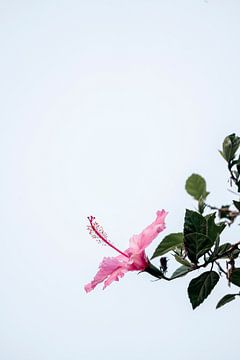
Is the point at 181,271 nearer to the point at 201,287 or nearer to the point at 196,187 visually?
the point at 201,287

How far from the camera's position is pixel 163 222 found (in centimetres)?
74

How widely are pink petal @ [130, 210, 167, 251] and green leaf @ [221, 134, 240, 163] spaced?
0.45 ft

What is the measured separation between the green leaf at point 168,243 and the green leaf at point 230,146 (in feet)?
0.49

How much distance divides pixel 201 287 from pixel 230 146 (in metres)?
0.23

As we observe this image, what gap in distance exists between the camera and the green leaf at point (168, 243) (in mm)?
723

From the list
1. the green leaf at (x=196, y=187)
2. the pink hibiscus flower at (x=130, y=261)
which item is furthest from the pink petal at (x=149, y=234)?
the green leaf at (x=196, y=187)

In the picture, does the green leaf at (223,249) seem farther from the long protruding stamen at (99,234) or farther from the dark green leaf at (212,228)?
the long protruding stamen at (99,234)

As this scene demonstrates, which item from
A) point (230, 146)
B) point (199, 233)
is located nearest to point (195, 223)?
point (199, 233)

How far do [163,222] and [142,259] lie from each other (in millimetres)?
76

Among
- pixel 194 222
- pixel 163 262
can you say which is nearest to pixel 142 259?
pixel 163 262

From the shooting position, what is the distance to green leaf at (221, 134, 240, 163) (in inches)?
29.1

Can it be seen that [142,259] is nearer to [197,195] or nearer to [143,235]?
[143,235]

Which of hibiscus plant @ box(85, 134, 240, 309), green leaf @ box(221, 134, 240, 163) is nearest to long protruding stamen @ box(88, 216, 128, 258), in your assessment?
hibiscus plant @ box(85, 134, 240, 309)

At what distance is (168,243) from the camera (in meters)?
0.73
